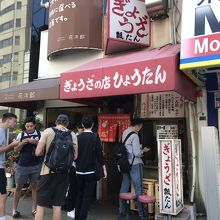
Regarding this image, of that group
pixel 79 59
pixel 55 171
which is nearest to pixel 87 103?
pixel 79 59

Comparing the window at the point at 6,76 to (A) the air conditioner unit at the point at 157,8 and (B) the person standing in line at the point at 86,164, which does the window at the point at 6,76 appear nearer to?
(A) the air conditioner unit at the point at 157,8

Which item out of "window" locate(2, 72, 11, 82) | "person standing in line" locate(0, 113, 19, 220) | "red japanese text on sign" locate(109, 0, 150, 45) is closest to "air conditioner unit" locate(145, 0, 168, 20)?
"red japanese text on sign" locate(109, 0, 150, 45)

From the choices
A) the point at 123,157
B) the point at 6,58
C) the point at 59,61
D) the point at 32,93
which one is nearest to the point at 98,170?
the point at 123,157

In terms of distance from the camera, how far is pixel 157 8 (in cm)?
750

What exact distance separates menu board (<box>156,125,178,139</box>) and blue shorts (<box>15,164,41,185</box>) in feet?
9.41

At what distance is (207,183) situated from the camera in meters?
5.40

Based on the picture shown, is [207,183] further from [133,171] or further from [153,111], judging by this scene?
[153,111]

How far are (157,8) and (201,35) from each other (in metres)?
2.30

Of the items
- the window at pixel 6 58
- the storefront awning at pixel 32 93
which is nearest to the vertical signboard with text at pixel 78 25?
the storefront awning at pixel 32 93

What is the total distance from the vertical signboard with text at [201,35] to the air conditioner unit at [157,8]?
5.33ft

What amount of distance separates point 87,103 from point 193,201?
11.8 ft

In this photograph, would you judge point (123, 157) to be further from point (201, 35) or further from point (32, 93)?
point (32, 93)

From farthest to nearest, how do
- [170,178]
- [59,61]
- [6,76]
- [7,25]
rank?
[7,25] < [6,76] < [59,61] < [170,178]

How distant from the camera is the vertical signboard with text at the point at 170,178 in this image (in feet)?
Result: 19.4
